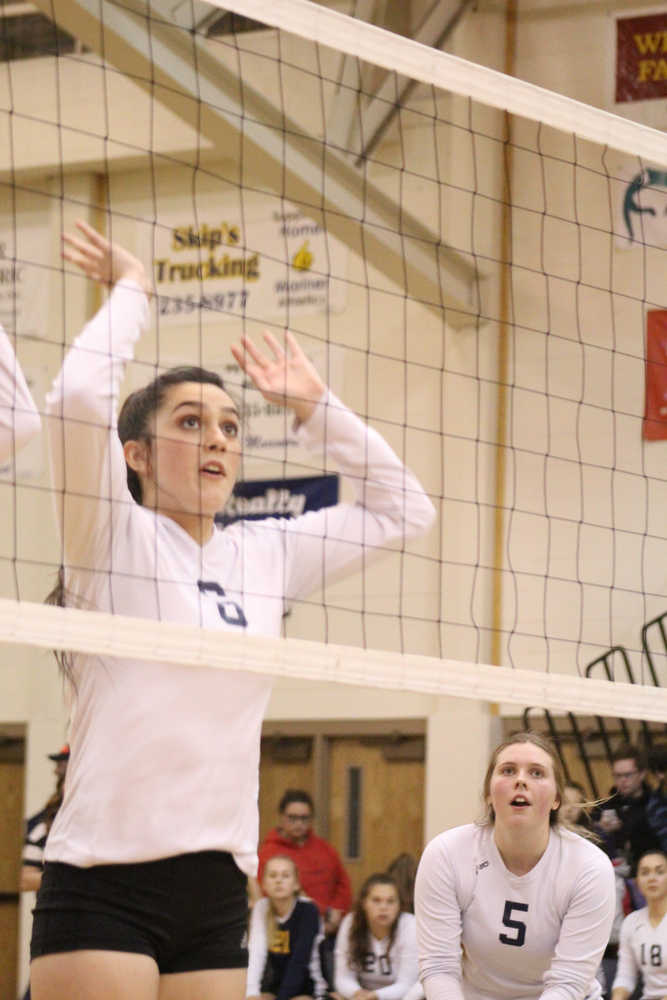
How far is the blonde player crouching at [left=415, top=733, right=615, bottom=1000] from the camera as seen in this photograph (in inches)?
157

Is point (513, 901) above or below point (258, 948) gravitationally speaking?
above

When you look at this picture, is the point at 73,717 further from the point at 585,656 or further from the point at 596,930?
the point at 585,656

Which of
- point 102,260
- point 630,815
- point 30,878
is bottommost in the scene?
point 30,878

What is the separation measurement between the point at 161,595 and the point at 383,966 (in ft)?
20.1

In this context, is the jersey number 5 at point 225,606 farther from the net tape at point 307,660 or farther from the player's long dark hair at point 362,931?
the player's long dark hair at point 362,931

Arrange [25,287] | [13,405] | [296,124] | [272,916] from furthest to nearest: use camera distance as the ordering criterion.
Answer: [25,287] → [296,124] → [272,916] → [13,405]

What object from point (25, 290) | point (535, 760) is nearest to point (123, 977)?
point (535, 760)

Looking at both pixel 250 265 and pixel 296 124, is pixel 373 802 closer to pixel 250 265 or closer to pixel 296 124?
pixel 250 265

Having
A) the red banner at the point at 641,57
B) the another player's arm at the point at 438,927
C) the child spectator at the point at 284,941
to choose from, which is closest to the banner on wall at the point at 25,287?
the red banner at the point at 641,57

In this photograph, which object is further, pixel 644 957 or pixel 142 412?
pixel 644 957

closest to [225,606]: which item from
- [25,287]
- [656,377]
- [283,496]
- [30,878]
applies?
[30,878]

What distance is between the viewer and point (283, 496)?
1022 centimetres

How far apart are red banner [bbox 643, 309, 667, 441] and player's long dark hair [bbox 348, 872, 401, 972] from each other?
10.7 feet

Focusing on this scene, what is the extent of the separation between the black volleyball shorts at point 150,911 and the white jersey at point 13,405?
0.71 meters
